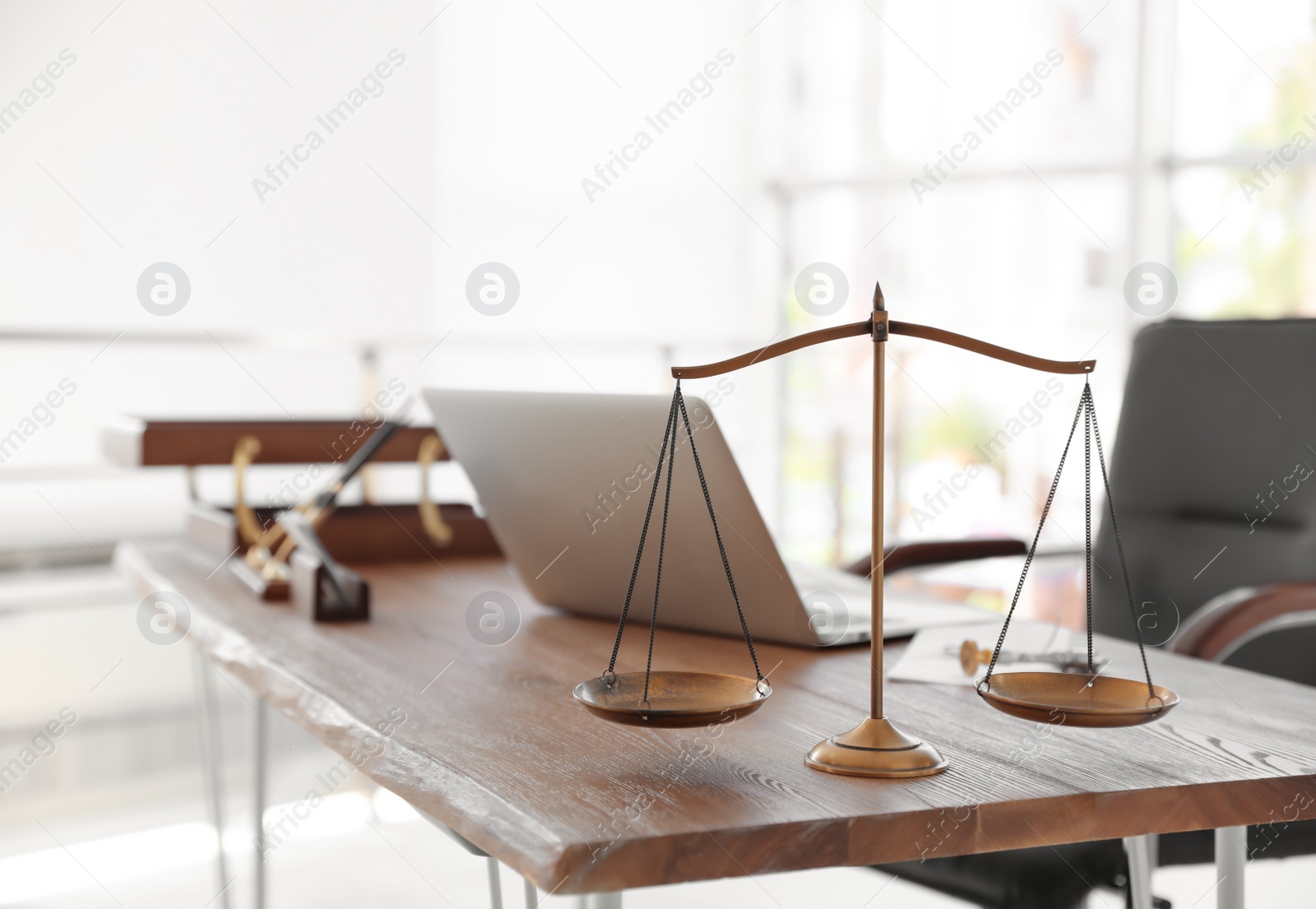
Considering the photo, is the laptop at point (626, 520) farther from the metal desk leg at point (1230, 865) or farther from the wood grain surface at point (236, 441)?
the wood grain surface at point (236, 441)

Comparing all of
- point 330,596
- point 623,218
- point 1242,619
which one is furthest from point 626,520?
point 623,218

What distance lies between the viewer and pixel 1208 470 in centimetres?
176

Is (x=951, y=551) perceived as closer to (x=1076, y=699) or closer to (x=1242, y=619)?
(x=1242, y=619)

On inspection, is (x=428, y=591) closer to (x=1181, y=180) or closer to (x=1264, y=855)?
(x=1264, y=855)

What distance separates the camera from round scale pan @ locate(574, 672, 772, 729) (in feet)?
2.47

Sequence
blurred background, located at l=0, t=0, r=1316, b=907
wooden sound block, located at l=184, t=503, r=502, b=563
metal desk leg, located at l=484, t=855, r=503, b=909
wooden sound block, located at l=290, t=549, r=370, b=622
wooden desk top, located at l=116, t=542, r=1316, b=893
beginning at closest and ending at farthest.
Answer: wooden desk top, located at l=116, t=542, r=1316, b=893 → wooden sound block, located at l=290, t=549, r=370, b=622 → metal desk leg, located at l=484, t=855, r=503, b=909 → wooden sound block, located at l=184, t=503, r=502, b=563 → blurred background, located at l=0, t=0, r=1316, b=907

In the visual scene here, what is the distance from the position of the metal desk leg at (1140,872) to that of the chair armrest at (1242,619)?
382mm

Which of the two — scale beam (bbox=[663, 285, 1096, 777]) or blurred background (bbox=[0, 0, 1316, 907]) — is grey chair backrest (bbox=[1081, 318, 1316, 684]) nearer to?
scale beam (bbox=[663, 285, 1096, 777])

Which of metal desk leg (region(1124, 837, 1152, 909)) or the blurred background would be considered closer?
metal desk leg (region(1124, 837, 1152, 909))

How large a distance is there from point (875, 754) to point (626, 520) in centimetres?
46

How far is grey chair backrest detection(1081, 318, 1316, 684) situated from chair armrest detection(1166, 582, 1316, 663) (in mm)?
354

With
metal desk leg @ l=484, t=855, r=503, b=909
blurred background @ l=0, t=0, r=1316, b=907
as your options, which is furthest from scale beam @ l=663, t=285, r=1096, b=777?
blurred background @ l=0, t=0, r=1316, b=907

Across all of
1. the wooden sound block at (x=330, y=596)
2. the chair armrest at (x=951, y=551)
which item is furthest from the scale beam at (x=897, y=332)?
the chair armrest at (x=951, y=551)

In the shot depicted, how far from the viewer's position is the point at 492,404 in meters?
1.27
